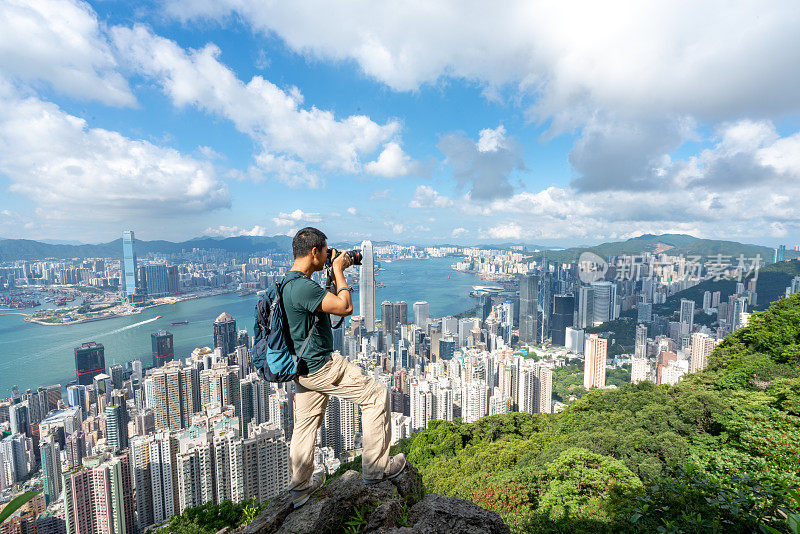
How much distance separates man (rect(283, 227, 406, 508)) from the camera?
1189mm

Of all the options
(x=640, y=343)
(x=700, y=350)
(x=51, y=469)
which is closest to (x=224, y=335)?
(x=51, y=469)

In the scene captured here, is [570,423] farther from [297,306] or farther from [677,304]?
[677,304]

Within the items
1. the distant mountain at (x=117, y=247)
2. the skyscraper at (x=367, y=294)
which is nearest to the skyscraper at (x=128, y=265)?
the distant mountain at (x=117, y=247)

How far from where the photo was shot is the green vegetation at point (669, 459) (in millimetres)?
1226

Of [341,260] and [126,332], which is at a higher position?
[341,260]

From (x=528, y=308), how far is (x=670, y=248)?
9836 millimetres

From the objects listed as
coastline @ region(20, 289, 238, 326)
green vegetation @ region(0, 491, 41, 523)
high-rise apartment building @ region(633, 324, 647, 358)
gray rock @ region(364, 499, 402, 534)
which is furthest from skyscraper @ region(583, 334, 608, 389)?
coastline @ region(20, 289, 238, 326)

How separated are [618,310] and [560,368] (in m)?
9.01

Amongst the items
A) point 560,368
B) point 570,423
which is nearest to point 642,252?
point 560,368

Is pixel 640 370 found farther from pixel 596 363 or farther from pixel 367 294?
pixel 367 294

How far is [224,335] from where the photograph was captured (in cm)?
1981

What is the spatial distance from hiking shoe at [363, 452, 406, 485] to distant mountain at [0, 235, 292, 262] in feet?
106

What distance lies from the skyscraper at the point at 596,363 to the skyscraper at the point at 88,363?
2246 centimetres

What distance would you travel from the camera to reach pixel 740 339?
214 inches
